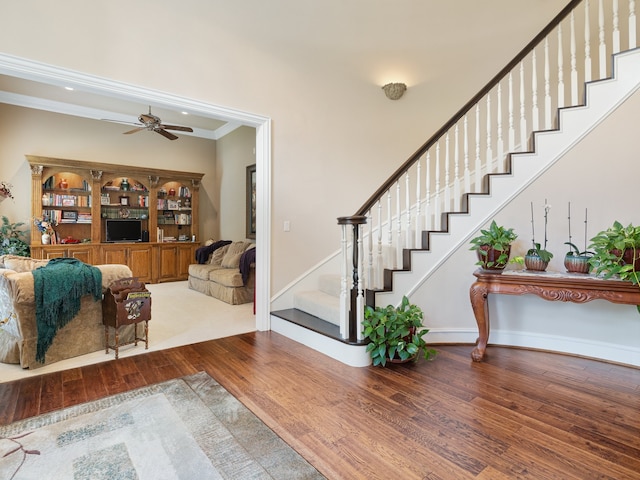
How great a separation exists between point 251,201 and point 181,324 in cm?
329

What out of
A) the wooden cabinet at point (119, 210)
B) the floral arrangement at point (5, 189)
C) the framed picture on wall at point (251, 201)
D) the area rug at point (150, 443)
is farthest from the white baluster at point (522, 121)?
the floral arrangement at point (5, 189)

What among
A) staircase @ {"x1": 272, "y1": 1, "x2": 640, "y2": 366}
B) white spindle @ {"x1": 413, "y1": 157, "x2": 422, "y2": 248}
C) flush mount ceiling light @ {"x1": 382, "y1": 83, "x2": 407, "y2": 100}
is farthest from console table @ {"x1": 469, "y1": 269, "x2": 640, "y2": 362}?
flush mount ceiling light @ {"x1": 382, "y1": 83, "x2": 407, "y2": 100}

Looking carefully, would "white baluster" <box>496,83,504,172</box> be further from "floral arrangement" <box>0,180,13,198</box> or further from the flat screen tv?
"floral arrangement" <box>0,180,13,198</box>

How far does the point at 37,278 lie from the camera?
2670mm

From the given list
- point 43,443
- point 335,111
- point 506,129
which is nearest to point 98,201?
point 335,111

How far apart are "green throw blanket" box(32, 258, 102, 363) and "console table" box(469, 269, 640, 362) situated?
3.31 metres

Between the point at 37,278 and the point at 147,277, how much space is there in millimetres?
4427

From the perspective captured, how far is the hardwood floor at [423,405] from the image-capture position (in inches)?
65.5

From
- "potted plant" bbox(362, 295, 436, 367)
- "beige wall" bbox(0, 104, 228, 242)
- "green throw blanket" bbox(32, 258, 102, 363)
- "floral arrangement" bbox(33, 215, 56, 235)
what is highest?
"beige wall" bbox(0, 104, 228, 242)

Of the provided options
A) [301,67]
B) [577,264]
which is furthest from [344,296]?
[301,67]

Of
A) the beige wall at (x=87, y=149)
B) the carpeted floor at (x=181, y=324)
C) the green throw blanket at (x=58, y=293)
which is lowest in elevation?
the carpeted floor at (x=181, y=324)

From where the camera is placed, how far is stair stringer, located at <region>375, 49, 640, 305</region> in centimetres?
273

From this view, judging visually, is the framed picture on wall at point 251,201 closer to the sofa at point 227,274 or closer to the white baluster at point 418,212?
the sofa at point 227,274

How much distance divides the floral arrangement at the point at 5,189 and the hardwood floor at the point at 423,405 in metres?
4.81
